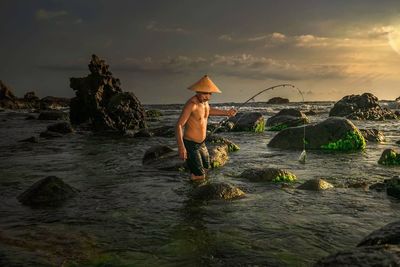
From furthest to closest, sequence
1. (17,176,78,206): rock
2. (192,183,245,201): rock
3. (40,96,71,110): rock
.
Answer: (40,96,71,110): rock
(192,183,245,201): rock
(17,176,78,206): rock

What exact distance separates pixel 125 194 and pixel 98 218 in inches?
72.0

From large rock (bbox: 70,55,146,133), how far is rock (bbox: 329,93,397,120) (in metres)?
16.4

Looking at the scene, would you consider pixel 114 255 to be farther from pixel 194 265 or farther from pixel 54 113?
pixel 54 113

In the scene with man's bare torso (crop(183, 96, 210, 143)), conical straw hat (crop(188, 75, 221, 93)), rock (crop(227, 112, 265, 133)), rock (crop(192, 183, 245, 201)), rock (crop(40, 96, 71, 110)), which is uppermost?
rock (crop(40, 96, 71, 110))

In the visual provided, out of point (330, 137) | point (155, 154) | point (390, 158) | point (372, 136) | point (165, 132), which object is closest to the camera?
point (390, 158)

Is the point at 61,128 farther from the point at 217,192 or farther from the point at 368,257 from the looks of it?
the point at 368,257

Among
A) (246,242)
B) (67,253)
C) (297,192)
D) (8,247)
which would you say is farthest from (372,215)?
(8,247)

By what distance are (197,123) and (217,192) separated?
187 cm

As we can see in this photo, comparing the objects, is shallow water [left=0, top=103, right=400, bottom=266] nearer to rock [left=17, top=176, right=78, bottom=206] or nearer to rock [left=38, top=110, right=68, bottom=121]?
rock [left=17, top=176, right=78, bottom=206]

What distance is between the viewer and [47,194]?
26.1 ft

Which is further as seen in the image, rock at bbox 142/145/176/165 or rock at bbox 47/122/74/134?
rock at bbox 47/122/74/134

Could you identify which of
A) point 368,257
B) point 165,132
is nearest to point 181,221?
point 368,257

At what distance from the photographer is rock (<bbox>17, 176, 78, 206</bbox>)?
779 centimetres

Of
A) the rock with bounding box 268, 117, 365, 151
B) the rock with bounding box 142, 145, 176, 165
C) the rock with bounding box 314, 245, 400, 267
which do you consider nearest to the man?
the rock with bounding box 142, 145, 176, 165
